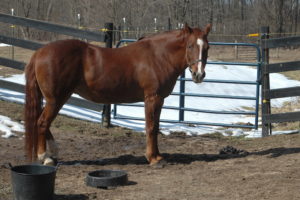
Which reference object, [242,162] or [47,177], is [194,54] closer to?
[242,162]

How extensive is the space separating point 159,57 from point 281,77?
15512 mm

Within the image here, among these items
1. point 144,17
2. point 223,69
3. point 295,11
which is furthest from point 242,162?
point 295,11

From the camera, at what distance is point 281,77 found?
2020cm

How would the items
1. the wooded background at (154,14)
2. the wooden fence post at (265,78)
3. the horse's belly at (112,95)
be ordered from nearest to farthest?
the horse's belly at (112,95) → the wooden fence post at (265,78) → the wooded background at (154,14)

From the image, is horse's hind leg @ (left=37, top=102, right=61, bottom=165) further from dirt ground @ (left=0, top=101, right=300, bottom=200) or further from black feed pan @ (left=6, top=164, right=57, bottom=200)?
black feed pan @ (left=6, top=164, right=57, bottom=200)

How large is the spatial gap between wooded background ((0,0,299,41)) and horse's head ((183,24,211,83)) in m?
9.60

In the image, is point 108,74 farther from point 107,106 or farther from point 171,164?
point 107,106

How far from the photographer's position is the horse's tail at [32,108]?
534 centimetres

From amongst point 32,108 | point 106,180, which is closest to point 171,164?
point 106,180

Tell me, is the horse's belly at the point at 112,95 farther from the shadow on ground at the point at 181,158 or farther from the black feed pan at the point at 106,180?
the black feed pan at the point at 106,180

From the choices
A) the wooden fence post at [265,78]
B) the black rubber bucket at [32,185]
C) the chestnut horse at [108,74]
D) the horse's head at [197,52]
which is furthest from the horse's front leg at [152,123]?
the wooden fence post at [265,78]

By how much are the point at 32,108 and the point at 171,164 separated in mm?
1983

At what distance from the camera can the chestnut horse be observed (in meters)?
5.47

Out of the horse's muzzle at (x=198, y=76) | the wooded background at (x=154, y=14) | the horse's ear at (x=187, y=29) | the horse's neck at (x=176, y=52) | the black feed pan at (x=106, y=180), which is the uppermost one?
the wooded background at (x=154, y=14)
